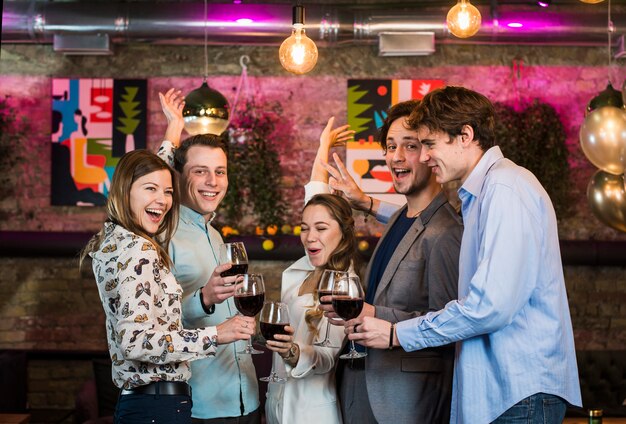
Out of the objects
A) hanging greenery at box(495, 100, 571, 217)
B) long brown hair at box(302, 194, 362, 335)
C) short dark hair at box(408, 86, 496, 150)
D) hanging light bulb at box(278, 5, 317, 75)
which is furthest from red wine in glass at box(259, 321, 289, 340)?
hanging greenery at box(495, 100, 571, 217)

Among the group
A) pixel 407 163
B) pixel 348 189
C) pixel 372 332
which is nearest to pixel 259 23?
pixel 348 189

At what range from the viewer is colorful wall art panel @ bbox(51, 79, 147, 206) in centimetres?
691

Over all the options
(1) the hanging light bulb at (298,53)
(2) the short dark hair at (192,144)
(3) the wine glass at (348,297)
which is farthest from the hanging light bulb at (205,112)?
(3) the wine glass at (348,297)

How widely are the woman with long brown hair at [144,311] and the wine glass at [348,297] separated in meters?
0.27

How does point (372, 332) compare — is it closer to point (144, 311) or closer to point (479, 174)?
point (479, 174)

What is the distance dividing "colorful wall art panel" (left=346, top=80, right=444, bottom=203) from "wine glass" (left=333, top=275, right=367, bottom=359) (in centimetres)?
442

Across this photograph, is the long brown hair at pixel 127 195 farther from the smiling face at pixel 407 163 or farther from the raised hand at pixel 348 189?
the raised hand at pixel 348 189

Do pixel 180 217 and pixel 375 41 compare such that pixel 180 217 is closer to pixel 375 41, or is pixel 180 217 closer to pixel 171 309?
pixel 171 309

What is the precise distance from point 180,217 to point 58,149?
4328 mm

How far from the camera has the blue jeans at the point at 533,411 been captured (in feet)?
7.26

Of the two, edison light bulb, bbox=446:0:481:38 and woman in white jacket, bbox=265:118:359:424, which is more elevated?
edison light bulb, bbox=446:0:481:38

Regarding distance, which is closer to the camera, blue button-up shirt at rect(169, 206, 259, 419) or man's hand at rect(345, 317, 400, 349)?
man's hand at rect(345, 317, 400, 349)

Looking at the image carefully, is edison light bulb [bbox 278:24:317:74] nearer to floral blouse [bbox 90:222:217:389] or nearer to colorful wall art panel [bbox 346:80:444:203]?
floral blouse [bbox 90:222:217:389]

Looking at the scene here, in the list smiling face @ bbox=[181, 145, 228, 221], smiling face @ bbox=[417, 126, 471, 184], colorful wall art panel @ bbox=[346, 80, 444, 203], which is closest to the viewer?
smiling face @ bbox=[417, 126, 471, 184]
